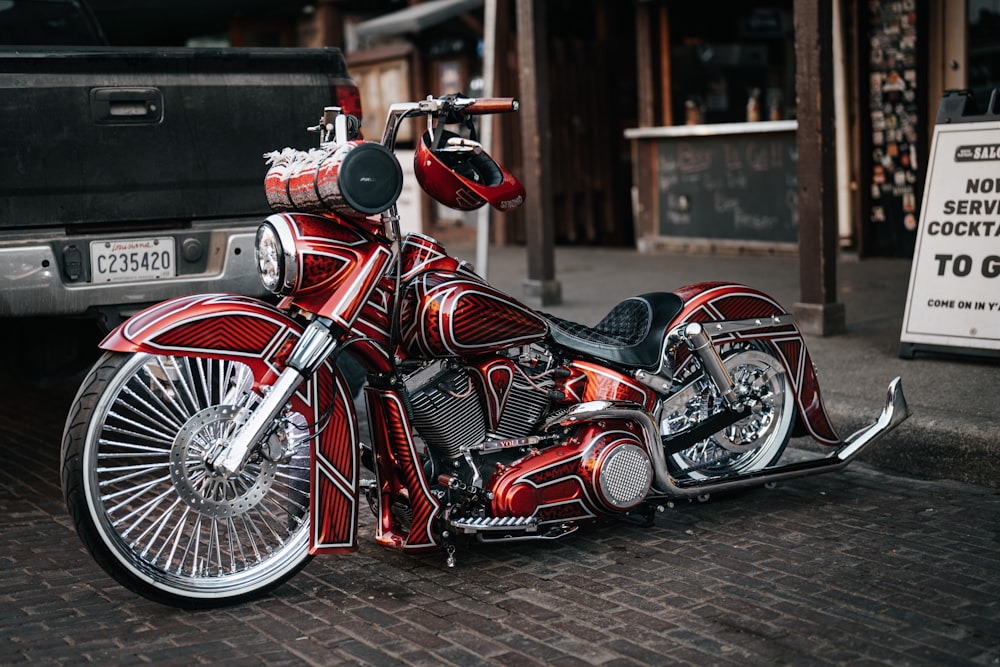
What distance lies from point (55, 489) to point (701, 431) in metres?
2.70

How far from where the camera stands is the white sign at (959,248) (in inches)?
241

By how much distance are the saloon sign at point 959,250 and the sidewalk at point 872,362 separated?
0.16 meters

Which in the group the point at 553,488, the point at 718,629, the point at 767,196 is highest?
the point at 767,196

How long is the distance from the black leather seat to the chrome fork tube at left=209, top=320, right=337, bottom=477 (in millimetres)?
880

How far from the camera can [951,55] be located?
9742 millimetres

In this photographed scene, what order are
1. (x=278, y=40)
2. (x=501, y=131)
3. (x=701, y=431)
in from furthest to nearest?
(x=278, y=40)
(x=501, y=131)
(x=701, y=431)

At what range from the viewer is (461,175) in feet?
13.0

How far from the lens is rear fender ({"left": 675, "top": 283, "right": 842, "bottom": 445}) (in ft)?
15.1

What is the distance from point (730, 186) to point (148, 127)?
6.97 m

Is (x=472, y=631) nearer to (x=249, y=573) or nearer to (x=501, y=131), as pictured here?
(x=249, y=573)

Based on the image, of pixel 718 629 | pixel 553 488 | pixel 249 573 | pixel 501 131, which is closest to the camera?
pixel 718 629

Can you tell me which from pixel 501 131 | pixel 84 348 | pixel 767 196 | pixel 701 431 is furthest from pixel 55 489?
pixel 501 131

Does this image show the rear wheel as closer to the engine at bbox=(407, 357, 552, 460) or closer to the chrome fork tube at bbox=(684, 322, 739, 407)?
the chrome fork tube at bbox=(684, 322, 739, 407)

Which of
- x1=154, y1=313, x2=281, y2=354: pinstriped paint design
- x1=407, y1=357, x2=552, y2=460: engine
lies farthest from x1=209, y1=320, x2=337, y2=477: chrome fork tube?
x1=407, y1=357, x2=552, y2=460: engine
